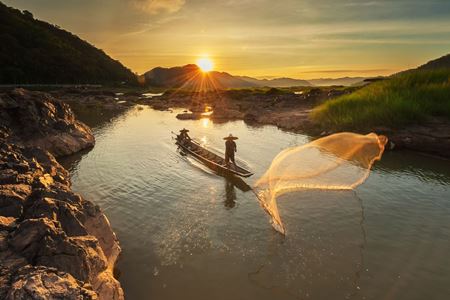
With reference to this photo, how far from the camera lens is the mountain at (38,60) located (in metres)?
121

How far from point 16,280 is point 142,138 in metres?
30.0

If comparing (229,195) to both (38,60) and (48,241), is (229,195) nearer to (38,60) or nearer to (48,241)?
(48,241)

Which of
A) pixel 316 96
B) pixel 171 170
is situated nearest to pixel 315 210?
pixel 171 170

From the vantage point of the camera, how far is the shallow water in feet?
32.9

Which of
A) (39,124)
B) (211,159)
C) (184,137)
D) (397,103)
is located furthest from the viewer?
(397,103)

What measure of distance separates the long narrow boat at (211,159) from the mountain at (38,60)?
11356 cm

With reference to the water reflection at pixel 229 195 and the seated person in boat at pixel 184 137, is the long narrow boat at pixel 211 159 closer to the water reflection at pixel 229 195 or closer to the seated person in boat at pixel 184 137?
the seated person in boat at pixel 184 137

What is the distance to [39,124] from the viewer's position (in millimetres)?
26422

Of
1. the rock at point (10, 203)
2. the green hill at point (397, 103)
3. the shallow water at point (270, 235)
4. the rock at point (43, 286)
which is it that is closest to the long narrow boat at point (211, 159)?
the shallow water at point (270, 235)

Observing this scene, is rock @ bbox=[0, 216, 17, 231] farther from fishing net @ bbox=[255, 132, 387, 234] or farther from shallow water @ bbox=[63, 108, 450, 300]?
fishing net @ bbox=[255, 132, 387, 234]

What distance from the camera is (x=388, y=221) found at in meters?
14.4

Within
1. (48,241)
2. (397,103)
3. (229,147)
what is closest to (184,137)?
(229,147)

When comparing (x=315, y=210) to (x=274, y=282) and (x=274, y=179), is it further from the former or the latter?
(x=274, y=282)

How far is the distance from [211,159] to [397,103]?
810 inches
